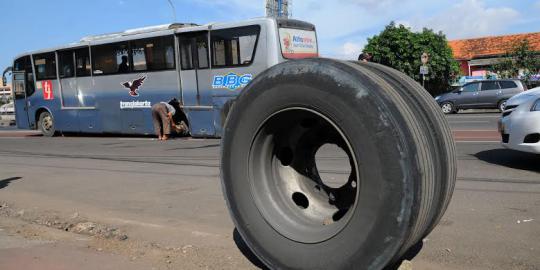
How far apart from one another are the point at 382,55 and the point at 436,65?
4.17 m

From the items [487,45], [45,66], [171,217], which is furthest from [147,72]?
[487,45]

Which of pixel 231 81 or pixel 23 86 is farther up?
pixel 23 86

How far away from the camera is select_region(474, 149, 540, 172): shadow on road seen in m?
7.53

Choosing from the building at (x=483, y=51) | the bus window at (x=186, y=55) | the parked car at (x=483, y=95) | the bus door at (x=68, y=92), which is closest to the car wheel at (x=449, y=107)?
the parked car at (x=483, y=95)

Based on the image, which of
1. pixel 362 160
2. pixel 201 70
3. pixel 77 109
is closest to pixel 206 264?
pixel 362 160

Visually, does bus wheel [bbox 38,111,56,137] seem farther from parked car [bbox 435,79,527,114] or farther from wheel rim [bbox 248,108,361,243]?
parked car [bbox 435,79,527,114]

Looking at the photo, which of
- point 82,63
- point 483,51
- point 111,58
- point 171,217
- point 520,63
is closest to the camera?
point 171,217

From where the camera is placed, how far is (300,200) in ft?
11.2

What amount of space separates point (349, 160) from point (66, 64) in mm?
16247

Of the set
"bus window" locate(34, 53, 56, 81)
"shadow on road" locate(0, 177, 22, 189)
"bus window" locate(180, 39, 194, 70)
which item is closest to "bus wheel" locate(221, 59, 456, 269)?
"shadow on road" locate(0, 177, 22, 189)

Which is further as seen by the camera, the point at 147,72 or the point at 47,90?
the point at 47,90

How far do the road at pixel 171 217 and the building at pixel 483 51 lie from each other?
39.5 m

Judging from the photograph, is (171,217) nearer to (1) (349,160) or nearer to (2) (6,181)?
(1) (349,160)

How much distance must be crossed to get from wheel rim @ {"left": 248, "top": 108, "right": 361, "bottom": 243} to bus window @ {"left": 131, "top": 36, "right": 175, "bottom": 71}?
11775 mm
